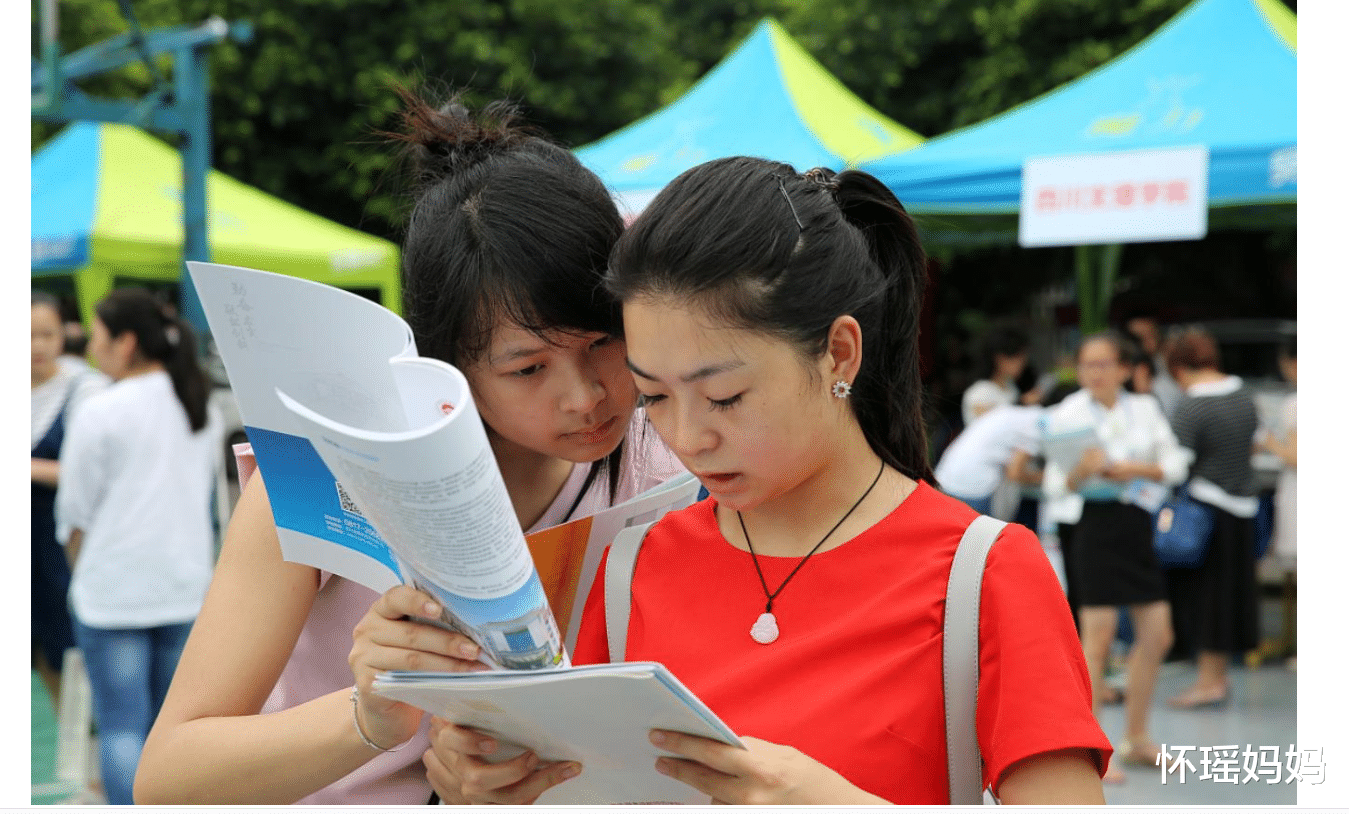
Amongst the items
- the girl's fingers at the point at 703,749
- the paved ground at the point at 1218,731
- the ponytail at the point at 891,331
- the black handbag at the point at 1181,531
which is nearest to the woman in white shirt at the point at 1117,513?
the paved ground at the point at 1218,731

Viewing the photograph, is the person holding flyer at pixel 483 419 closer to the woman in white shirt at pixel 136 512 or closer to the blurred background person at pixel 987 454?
the woman in white shirt at pixel 136 512

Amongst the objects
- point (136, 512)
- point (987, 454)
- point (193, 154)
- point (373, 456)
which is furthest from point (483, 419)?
point (193, 154)

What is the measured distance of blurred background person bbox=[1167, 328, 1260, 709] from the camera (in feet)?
22.6

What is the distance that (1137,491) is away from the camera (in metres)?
6.08

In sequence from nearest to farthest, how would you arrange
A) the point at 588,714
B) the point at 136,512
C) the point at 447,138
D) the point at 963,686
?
the point at 588,714 → the point at 963,686 → the point at 447,138 → the point at 136,512

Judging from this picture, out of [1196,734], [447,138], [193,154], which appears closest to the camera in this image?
[447,138]

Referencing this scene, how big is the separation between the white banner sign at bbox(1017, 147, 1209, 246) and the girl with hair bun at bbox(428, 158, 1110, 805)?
13.4ft

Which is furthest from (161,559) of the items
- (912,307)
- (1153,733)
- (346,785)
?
(1153,733)

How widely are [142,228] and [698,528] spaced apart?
9203 mm

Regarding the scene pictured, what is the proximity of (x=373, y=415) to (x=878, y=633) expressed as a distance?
0.57m

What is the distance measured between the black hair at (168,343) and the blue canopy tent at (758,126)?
306 centimetres

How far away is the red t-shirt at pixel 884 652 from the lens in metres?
1.34

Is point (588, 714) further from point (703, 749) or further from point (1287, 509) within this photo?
point (1287, 509)

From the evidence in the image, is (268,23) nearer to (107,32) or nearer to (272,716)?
(107,32)
